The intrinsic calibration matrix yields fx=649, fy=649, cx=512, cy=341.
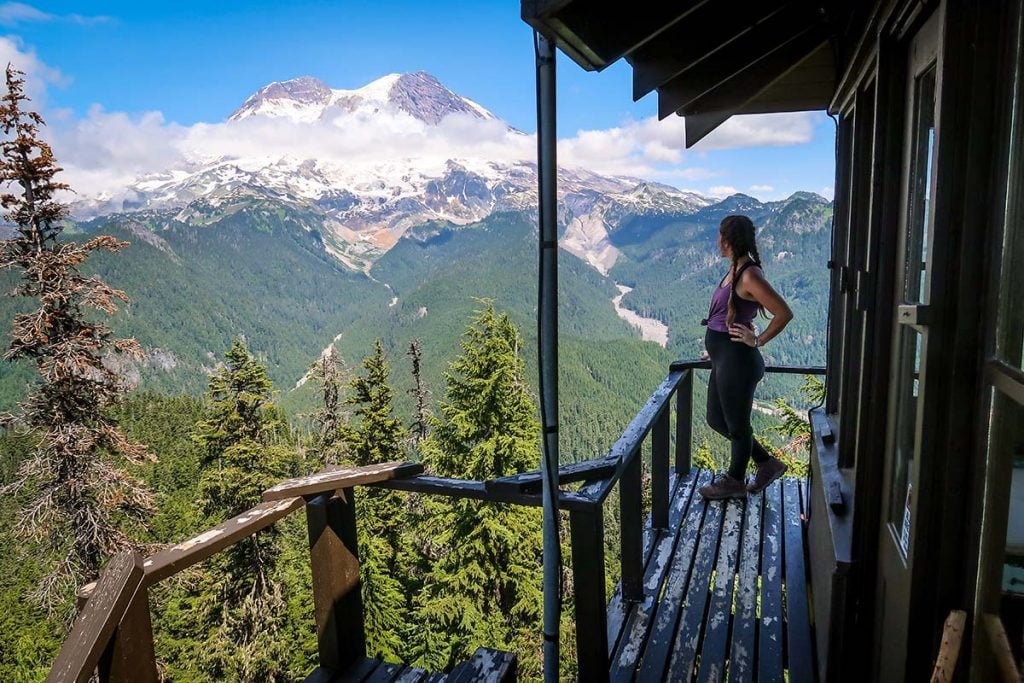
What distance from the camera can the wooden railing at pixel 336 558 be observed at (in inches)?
66.2

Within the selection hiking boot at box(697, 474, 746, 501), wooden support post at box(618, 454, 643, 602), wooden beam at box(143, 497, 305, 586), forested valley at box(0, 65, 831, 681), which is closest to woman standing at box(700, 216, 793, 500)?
hiking boot at box(697, 474, 746, 501)

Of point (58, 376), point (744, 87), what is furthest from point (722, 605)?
point (58, 376)

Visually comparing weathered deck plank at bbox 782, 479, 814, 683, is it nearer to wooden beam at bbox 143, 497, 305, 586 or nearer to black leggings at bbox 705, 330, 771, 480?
black leggings at bbox 705, 330, 771, 480

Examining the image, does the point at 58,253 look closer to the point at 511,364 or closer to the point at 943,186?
the point at 511,364

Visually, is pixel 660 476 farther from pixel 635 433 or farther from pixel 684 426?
pixel 635 433

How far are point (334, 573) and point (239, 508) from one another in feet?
59.1

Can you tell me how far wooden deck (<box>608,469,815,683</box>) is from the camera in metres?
2.85

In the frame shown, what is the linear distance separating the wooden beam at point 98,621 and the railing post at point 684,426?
12.4 feet

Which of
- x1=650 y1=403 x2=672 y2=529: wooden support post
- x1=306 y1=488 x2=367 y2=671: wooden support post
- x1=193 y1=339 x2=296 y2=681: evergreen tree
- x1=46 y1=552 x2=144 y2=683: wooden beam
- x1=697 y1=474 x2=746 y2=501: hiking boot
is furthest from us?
x1=193 y1=339 x2=296 y2=681: evergreen tree

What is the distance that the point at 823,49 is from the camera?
3.82 m

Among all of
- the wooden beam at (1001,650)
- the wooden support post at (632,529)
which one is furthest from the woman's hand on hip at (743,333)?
the wooden beam at (1001,650)

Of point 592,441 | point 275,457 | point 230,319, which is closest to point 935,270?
point 275,457

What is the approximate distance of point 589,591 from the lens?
88.6 inches

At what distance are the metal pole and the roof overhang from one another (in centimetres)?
14
